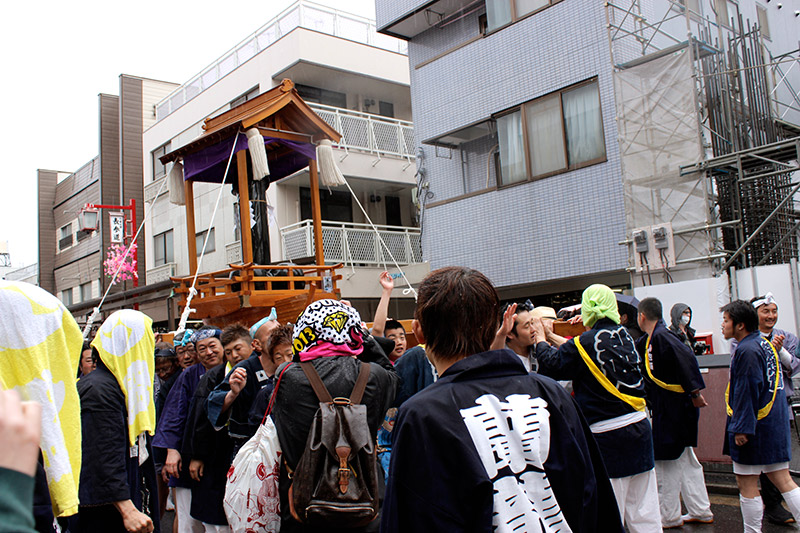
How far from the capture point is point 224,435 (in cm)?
473

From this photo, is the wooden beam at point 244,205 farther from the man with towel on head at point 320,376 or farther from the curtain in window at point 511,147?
the man with towel on head at point 320,376

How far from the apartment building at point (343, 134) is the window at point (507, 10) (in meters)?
5.71

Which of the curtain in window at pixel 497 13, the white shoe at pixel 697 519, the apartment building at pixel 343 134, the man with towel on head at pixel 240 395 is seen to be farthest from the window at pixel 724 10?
the man with towel on head at pixel 240 395

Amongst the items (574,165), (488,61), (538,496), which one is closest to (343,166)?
(488,61)

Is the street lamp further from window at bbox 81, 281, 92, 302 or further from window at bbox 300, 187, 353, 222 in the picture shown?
window at bbox 300, 187, 353, 222

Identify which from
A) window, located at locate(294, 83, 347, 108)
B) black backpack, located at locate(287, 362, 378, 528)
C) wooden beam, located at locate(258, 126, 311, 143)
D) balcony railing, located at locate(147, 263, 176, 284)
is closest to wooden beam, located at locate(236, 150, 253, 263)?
wooden beam, located at locate(258, 126, 311, 143)

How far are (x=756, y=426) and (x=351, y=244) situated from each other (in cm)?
1366

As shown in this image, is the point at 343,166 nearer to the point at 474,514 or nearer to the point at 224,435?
the point at 224,435

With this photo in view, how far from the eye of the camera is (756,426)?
4957 millimetres

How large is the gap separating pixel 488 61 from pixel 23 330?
12.6 m

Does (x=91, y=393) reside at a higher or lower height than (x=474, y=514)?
higher

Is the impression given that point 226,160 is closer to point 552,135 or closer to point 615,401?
point 552,135

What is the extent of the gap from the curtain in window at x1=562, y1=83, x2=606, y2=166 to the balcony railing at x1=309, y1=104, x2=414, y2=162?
23.2 feet

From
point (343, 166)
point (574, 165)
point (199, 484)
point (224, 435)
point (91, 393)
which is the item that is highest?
point (343, 166)
